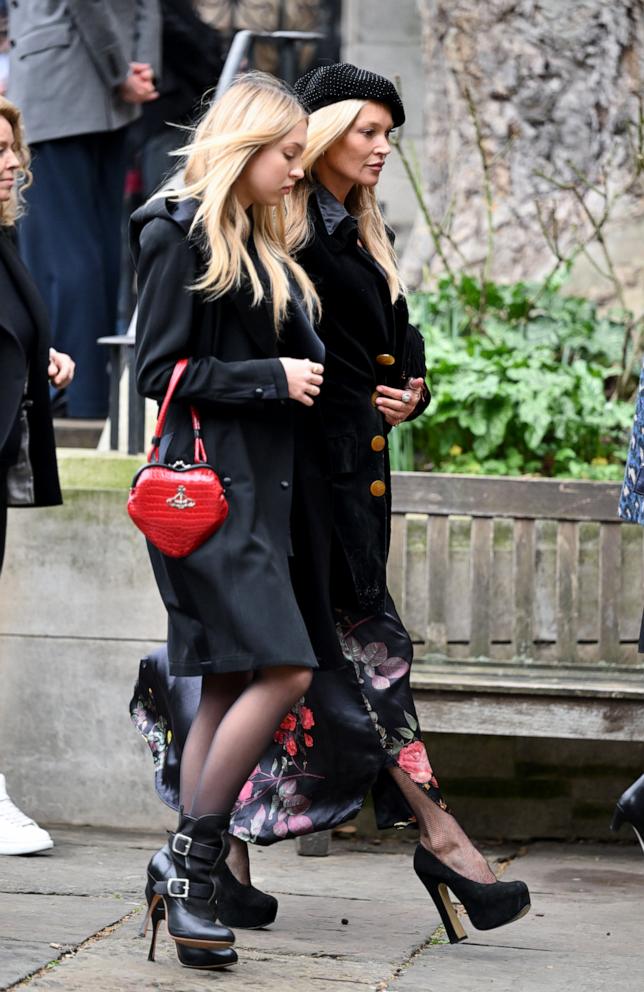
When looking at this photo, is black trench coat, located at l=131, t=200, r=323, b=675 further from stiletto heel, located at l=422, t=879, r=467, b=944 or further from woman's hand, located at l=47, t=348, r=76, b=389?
woman's hand, located at l=47, t=348, r=76, b=389

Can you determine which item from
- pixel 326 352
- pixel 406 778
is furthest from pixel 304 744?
pixel 326 352

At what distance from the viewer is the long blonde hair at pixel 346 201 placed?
375 cm

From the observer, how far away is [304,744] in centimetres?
393

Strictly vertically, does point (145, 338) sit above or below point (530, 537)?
above

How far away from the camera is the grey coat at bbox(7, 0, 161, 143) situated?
6.09 meters

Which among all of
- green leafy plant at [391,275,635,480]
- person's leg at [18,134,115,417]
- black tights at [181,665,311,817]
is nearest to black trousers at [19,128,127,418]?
person's leg at [18,134,115,417]

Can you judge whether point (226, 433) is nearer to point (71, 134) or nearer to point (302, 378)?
point (302, 378)

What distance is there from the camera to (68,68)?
6.14 metres

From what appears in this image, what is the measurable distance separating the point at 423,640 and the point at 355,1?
5627 millimetres

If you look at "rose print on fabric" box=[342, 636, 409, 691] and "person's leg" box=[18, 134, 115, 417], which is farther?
"person's leg" box=[18, 134, 115, 417]

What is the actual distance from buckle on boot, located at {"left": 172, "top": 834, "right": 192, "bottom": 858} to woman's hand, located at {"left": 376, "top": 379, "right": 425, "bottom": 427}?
3.46 feet

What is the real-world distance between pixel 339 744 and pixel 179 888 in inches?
25.0

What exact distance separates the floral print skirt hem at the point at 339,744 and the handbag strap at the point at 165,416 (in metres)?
0.65

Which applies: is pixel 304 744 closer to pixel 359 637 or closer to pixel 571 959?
pixel 359 637
